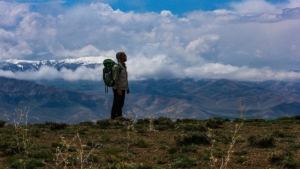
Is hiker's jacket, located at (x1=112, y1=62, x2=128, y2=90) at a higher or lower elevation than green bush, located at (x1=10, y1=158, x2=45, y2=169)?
higher

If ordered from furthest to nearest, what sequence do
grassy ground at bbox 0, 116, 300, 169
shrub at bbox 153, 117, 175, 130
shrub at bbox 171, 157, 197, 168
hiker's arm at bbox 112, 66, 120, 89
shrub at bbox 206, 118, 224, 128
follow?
hiker's arm at bbox 112, 66, 120, 89 → shrub at bbox 206, 118, 224, 128 → shrub at bbox 153, 117, 175, 130 → shrub at bbox 171, 157, 197, 168 → grassy ground at bbox 0, 116, 300, 169

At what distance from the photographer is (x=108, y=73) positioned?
66.2 feet

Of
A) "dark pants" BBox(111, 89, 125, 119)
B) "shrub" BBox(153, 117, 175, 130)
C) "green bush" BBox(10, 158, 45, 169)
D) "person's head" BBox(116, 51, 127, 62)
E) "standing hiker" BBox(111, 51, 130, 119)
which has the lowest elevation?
"shrub" BBox(153, 117, 175, 130)

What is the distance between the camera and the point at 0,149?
11500mm

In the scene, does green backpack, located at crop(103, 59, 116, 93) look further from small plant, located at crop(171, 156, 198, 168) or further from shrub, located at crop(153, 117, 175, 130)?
small plant, located at crop(171, 156, 198, 168)

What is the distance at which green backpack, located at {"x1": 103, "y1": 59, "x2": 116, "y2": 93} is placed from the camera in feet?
65.6

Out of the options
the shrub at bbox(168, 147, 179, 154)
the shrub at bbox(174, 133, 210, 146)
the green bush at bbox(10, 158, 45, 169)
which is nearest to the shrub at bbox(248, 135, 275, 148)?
the shrub at bbox(174, 133, 210, 146)

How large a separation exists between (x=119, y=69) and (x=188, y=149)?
368 inches

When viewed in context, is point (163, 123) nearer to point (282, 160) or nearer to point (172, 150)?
point (172, 150)

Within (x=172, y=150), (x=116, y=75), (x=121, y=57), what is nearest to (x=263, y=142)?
(x=172, y=150)

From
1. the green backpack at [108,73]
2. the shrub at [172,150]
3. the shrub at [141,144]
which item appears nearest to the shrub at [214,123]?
the green backpack at [108,73]

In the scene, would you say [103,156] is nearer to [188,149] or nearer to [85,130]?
[188,149]

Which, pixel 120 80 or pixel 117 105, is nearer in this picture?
pixel 120 80

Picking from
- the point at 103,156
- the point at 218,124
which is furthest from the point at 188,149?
the point at 218,124
